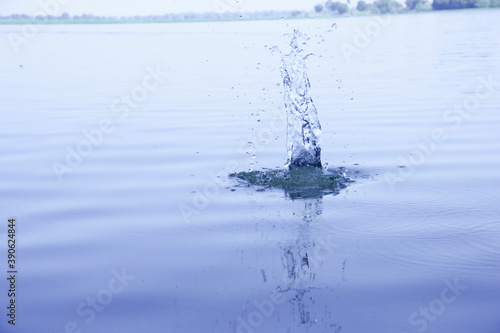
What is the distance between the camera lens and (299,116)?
10.5m

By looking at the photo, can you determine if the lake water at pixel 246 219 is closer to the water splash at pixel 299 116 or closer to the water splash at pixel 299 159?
the water splash at pixel 299 159

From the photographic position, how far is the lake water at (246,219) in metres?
5.19

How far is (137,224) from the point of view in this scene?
743 cm

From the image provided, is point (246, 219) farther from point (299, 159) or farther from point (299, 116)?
point (299, 116)

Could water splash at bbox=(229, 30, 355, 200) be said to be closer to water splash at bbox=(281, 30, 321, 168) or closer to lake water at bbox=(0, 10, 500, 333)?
water splash at bbox=(281, 30, 321, 168)

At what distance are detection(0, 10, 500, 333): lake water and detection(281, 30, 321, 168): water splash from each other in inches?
20.8

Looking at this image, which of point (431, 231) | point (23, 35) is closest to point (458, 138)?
point (431, 231)

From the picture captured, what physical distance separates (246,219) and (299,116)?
3.43 meters

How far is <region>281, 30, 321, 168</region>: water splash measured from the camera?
32.0 feet

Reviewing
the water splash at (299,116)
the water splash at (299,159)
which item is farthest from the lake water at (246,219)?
the water splash at (299,116)

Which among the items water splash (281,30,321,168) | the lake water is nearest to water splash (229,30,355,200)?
water splash (281,30,321,168)

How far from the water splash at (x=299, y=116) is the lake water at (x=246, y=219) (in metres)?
0.53

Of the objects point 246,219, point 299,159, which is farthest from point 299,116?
point 246,219

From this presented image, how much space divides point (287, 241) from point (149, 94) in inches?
532
